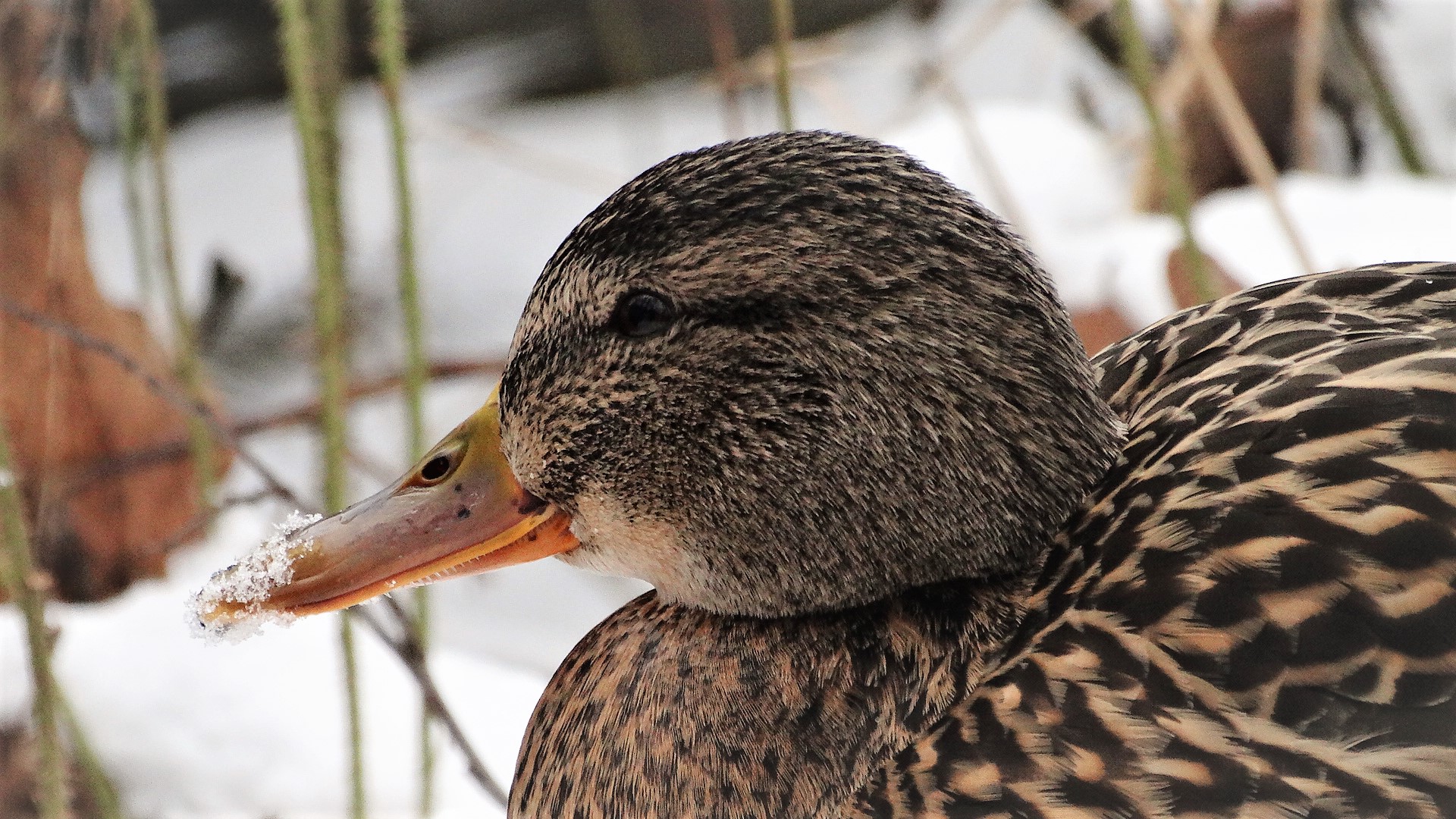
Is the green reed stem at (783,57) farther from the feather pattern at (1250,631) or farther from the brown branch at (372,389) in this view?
the brown branch at (372,389)

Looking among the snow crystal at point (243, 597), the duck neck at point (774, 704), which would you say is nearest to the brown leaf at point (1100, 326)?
the duck neck at point (774, 704)

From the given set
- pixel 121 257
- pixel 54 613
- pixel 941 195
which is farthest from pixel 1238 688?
pixel 121 257

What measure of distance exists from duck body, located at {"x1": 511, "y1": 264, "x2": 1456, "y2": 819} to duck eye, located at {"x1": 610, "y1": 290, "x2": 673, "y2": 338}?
296 millimetres

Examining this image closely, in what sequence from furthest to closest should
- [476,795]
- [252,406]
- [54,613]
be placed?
1. [252,406]
2. [54,613]
3. [476,795]

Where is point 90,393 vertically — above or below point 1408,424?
below

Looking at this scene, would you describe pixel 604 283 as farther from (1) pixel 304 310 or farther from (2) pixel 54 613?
(1) pixel 304 310

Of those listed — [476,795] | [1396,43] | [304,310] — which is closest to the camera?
[476,795]

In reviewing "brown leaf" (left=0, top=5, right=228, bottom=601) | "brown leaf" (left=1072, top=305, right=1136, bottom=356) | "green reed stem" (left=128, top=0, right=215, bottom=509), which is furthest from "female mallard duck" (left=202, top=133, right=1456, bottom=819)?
"brown leaf" (left=0, top=5, right=228, bottom=601)

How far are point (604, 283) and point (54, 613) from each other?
6.05 feet

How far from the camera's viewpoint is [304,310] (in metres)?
3.82

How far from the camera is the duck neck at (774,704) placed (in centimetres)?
139

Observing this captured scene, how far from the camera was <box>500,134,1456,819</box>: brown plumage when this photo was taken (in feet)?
4.15

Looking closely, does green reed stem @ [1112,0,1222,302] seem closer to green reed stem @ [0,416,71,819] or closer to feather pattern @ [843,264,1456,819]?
feather pattern @ [843,264,1456,819]

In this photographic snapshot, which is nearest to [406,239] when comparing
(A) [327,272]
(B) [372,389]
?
(A) [327,272]
